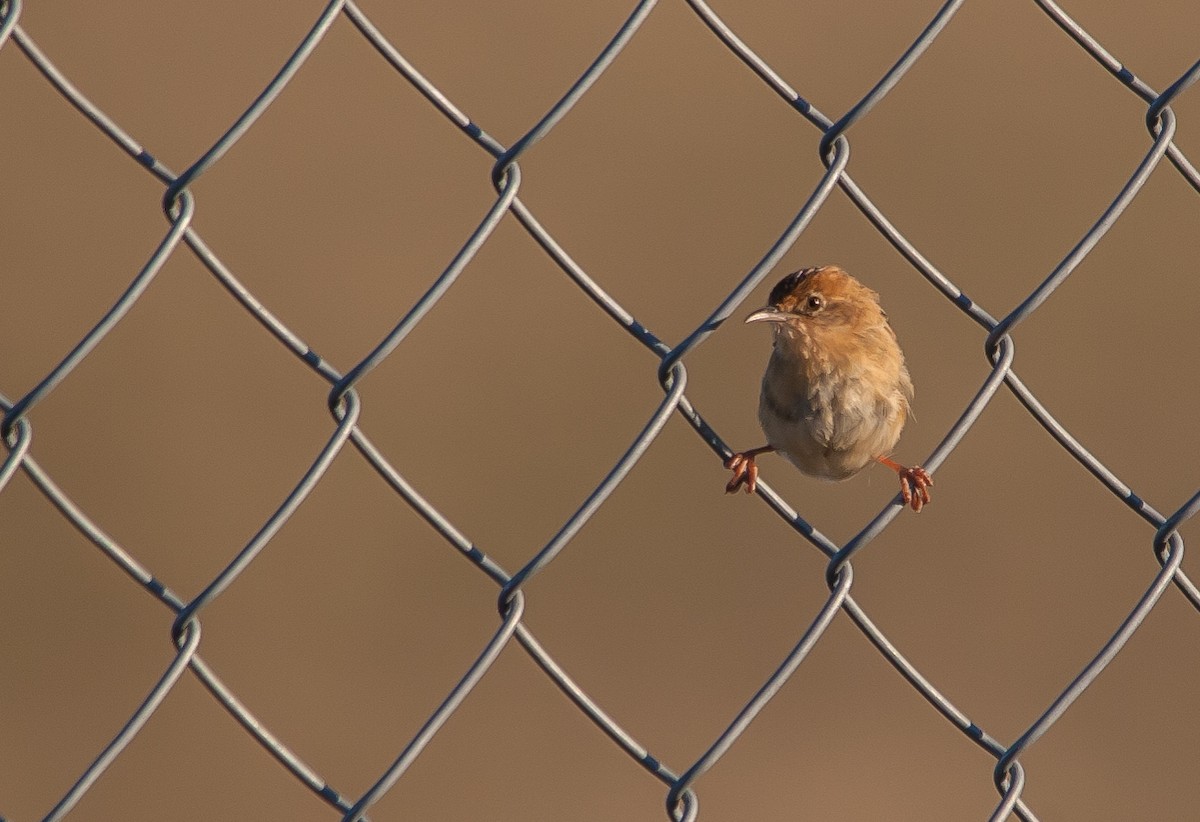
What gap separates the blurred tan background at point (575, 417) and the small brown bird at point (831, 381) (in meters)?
0.81

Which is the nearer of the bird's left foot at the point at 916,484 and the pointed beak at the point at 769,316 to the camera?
the bird's left foot at the point at 916,484

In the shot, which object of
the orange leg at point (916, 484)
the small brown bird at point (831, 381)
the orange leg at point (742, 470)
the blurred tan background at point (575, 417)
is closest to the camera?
the orange leg at point (916, 484)

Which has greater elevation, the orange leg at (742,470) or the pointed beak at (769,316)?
the pointed beak at (769,316)

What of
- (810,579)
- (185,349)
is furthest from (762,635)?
(185,349)

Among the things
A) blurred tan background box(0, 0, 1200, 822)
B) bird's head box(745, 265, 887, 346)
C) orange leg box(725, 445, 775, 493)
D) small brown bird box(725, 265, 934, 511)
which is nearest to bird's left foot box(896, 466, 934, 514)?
orange leg box(725, 445, 775, 493)

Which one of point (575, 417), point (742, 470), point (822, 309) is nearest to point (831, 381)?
point (822, 309)

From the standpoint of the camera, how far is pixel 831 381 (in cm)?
491

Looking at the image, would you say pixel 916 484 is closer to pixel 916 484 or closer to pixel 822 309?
pixel 916 484

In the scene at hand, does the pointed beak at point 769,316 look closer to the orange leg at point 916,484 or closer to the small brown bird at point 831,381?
the small brown bird at point 831,381

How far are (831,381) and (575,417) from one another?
6.64 meters

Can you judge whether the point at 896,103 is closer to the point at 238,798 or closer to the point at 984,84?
A: the point at 984,84

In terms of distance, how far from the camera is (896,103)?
14.1 metres

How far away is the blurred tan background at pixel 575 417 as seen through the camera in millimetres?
9203

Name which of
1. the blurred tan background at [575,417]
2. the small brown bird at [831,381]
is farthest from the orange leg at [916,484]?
the blurred tan background at [575,417]
